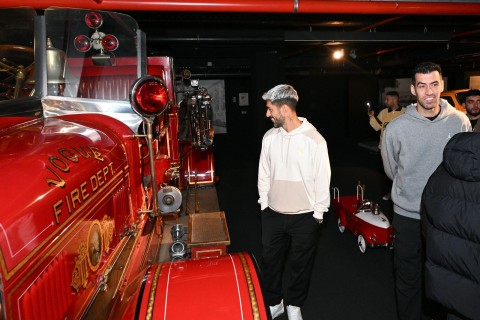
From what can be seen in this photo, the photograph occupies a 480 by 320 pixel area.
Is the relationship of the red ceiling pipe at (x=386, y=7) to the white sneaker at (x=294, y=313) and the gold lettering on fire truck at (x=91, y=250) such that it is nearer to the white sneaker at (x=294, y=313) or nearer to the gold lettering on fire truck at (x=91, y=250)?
the white sneaker at (x=294, y=313)

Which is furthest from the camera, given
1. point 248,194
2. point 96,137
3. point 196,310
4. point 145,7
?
point 248,194

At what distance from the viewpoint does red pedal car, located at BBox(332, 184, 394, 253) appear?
388cm

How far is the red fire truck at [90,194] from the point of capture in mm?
1228

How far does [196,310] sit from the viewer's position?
149 cm

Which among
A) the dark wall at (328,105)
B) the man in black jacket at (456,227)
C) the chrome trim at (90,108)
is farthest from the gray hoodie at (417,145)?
the dark wall at (328,105)

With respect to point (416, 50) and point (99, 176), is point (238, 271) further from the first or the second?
point (416, 50)

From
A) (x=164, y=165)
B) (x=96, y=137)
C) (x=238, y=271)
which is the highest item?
(x=96, y=137)

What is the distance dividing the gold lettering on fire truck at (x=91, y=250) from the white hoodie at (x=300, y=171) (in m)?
1.25

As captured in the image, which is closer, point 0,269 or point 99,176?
point 0,269

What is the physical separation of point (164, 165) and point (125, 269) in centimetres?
141

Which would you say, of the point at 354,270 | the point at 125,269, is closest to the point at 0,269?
the point at 125,269

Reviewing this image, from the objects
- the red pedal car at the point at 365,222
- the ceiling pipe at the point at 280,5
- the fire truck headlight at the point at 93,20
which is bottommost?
the red pedal car at the point at 365,222

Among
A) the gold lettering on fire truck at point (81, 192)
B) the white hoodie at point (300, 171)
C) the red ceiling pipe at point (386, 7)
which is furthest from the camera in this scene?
the red ceiling pipe at point (386, 7)

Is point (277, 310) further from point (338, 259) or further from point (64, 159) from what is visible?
point (64, 159)
